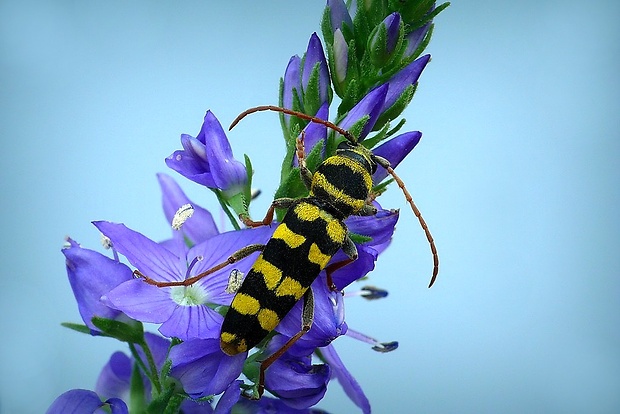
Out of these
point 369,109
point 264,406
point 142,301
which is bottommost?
point 264,406

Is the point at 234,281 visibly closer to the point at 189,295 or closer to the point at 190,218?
A: the point at 189,295

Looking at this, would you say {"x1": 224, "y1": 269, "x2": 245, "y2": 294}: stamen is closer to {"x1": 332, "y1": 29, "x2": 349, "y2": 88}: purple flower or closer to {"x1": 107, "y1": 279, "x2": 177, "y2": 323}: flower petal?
{"x1": 107, "y1": 279, "x2": 177, "y2": 323}: flower petal

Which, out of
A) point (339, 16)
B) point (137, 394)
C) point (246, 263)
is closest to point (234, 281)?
point (246, 263)

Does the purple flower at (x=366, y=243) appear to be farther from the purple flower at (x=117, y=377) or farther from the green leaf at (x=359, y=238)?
the purple flower at (x=117, y=377)

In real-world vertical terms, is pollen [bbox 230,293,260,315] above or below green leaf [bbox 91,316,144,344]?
above

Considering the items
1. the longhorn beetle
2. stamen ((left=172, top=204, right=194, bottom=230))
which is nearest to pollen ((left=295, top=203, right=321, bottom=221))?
the longhorn beetle

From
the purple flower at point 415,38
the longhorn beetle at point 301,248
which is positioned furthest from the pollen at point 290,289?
the purple flower at point 415,38
